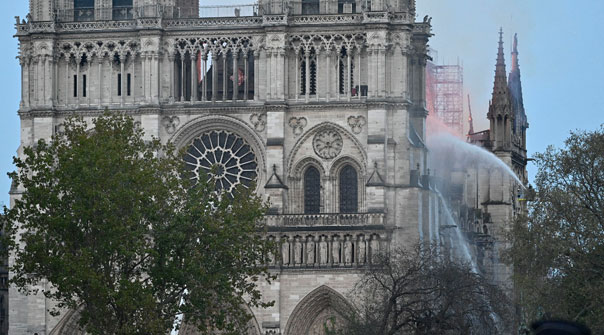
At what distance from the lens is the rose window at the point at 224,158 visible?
86.8 m

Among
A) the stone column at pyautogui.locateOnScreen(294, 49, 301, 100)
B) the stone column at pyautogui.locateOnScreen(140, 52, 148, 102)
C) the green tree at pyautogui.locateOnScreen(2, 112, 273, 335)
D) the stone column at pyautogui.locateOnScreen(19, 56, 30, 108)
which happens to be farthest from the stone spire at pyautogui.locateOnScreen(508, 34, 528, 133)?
the green tree at pyautogui.locateOnScreen(2, 112, 273, 335)

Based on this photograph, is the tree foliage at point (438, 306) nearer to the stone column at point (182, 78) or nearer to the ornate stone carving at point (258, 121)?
the ornate stone carving at point (258, 121)

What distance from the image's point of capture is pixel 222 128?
87.1 m

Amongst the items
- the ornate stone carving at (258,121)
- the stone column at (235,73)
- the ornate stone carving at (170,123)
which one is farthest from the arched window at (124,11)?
the ornate stone carving at (258,121)

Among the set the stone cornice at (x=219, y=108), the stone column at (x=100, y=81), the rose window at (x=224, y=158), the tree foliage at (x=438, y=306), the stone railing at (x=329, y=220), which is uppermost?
the stone column at (x=100, y=81)

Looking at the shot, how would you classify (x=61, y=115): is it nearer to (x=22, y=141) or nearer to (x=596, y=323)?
(x=22, y=141)

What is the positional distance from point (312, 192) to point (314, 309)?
18.8ft

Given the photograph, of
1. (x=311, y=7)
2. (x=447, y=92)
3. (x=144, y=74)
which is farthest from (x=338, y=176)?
(x=447, y=92)

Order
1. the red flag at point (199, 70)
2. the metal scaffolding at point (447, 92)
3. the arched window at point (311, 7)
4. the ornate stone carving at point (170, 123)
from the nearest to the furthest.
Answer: the arched window at point (311, 7) < the ornate stone carving at point (170, 123) < the red flag at point (199, 70) < the metal scaffolding at point (447, 92)

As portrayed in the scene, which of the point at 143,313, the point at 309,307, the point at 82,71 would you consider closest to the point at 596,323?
the point at 143,313

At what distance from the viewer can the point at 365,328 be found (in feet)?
205

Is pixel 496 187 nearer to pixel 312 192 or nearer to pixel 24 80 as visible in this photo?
pixel 312 192

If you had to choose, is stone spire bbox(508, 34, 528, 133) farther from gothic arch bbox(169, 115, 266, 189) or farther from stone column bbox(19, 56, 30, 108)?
stone column bbox(19, 56, 30, 108)

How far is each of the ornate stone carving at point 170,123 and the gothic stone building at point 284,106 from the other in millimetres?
49
